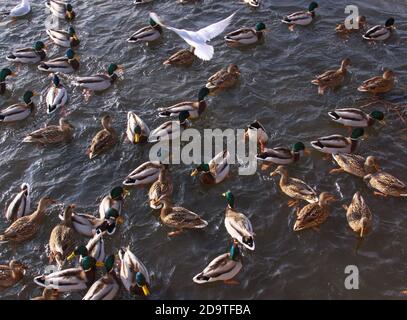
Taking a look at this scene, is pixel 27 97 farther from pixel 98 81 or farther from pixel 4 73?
pixel 98 81

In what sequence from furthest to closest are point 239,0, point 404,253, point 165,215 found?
1. point 239,0
2. point 165,215
3. point 404,253

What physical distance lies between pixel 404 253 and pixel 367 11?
10235 mm

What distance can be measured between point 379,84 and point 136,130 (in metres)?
6.78

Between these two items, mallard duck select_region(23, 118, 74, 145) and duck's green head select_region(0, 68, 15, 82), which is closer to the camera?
mallard duck select_region(23, 118, 74, 145)

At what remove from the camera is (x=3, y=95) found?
49.5ft

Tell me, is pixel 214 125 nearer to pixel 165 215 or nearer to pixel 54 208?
pixel 165 215

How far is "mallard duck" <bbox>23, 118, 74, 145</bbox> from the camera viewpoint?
12.8 meters

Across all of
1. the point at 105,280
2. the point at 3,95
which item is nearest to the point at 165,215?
the point at 105,280

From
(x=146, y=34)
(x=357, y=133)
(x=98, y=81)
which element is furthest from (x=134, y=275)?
(x=146, y=34)

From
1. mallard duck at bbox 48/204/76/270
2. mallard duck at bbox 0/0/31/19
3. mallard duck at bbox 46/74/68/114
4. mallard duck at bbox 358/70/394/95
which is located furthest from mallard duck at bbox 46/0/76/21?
mallard duck at bbox 358/70/394/95

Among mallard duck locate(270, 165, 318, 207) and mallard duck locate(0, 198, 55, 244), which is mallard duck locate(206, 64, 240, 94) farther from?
mallard duck locate(0, 198, 55, 244)

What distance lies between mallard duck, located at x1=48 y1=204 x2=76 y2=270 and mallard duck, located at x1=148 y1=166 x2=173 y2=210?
1.81 meters

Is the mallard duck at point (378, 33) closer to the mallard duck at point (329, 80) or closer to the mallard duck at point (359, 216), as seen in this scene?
the mallard duck at point (329, 80)
